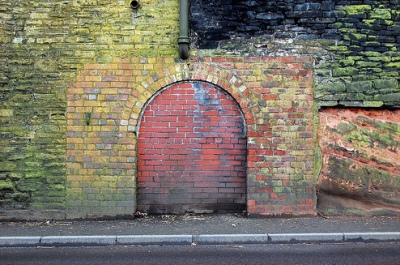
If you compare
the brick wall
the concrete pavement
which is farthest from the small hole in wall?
the concrete pavement

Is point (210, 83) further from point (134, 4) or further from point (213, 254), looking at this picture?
point (213, 254)

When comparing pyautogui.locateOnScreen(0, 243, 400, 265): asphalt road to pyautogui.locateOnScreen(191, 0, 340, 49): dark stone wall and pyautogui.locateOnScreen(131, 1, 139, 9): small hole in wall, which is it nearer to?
pyautogui.locateOnScreen(191, 0, 340, 49): dark stone wall

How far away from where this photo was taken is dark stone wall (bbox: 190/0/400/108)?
7477mm

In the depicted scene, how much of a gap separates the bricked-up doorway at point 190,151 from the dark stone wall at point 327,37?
106 cm

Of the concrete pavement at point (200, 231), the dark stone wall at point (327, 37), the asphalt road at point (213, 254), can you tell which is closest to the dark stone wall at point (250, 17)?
the dark stone wall at point (327, 37)

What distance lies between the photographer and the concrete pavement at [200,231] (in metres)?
6.11

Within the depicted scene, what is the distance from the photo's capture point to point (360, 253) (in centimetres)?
560

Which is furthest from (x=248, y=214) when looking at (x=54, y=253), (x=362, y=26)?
(x=362, y=26)

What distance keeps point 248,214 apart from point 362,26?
4.08 metres

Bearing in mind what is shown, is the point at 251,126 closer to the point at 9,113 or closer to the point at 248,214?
the point at 248,214

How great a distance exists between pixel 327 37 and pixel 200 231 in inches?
167

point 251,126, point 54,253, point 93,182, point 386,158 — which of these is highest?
point 251,126

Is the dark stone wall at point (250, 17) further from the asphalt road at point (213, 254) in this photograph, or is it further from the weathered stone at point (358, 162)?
the asphalt road at point (213, 254)

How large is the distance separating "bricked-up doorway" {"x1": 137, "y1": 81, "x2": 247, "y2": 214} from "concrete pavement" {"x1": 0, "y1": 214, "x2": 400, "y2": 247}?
35 centimetres
